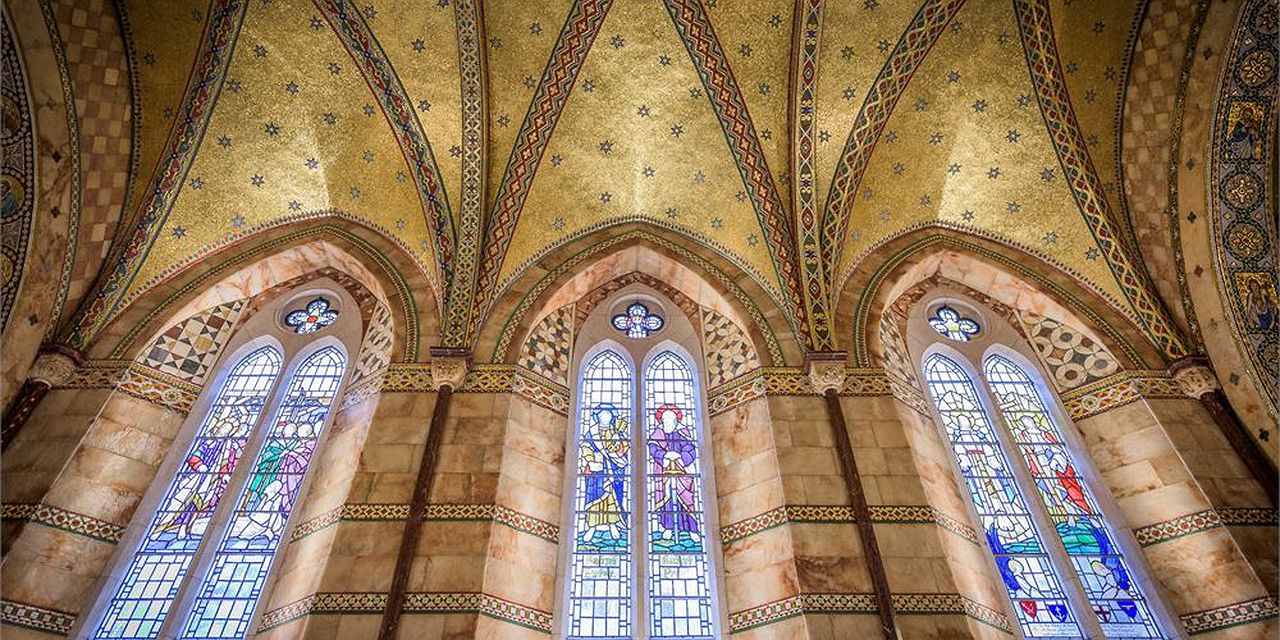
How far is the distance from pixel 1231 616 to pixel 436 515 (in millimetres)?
7491

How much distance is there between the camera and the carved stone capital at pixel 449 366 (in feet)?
28.8

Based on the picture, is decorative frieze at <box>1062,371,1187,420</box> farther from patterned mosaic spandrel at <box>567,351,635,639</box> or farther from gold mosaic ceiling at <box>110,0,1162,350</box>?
patterned mosaic spandrel at <box>567,351,635,639</box>

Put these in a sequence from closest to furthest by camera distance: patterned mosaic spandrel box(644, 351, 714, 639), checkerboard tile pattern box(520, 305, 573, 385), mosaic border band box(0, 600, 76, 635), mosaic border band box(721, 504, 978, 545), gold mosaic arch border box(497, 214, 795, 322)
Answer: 1. mosaic border band box(0, 600, 76, 635)
2. patterned mosaic spandrel box(644, 351, 714, 639)
3. mosaic border band box(721, 504, 978, 545)
4. checkerboard tile pattern box(520, 305, 573, 385)
5. gold mosaic arch border box(497, 214, 795, 322)

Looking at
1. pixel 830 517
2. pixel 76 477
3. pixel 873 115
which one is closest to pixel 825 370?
pixel 830 517

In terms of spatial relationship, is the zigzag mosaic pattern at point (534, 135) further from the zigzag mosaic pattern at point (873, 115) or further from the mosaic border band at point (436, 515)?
the zigzag mosaic pattern at point (873, 115)

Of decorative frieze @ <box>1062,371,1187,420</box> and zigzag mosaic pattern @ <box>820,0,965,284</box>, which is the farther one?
zigzag mosaic pattern @ <box>820,0,965,284</box>

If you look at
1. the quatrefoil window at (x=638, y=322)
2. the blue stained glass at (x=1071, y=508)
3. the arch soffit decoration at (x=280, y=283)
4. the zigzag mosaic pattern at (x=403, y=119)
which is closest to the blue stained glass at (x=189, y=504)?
the arch soffit decoration at (x=280, y=283)

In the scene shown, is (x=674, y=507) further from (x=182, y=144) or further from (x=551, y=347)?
(x=182, y=144)

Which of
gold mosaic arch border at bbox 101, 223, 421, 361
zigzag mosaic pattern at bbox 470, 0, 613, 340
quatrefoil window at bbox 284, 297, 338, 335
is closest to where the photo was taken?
gold mosaic arch border at bbox 101, 223, 421, 361

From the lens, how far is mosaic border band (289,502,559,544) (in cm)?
748

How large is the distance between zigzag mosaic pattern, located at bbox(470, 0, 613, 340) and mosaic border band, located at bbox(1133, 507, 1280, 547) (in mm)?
7701

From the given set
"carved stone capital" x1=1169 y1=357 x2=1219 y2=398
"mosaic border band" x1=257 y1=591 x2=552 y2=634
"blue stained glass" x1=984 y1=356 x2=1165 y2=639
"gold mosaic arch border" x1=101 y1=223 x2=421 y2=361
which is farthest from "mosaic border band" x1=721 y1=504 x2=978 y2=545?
"gold mosaic arch border" x1=101 y1=223 x2=421 y2=361

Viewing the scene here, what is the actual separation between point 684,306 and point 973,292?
159 inches

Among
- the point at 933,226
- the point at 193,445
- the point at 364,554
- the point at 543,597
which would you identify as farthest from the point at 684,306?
the point at 193,445
